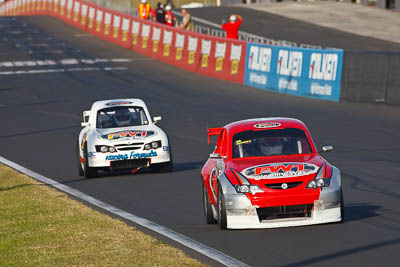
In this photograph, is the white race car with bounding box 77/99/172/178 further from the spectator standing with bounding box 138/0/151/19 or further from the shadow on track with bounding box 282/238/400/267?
the spectator standing with bounding box 138/0/151/19

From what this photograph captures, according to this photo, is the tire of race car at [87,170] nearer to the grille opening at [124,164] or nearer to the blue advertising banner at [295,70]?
the grille opening at [124,164]

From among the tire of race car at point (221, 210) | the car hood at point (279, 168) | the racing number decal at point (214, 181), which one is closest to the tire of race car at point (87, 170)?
the racing number decal at point (214, 181)

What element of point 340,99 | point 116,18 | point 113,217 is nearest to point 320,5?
point 116,18

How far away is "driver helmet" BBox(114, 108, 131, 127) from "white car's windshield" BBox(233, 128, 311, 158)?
6.63 m

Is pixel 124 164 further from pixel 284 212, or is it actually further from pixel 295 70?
pixel 295 70

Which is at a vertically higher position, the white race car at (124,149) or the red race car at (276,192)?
the red race car at (276,192)

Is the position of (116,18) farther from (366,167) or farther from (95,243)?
(95,243)

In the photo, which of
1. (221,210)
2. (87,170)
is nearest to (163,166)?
(87,170)

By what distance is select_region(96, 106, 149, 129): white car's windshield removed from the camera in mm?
18078

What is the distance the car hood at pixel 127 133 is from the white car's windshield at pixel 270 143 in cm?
585

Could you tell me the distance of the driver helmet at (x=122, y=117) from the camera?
59.5 feet

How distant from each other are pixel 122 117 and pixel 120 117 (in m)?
0.04

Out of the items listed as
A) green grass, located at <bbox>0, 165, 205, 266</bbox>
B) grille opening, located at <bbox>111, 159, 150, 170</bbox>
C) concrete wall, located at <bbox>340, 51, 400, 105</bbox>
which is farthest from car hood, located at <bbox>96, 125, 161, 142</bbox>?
concrete wall, located at <bbox>340, 51, 400, 105</bbox>

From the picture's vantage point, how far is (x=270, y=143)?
11.6 meters
